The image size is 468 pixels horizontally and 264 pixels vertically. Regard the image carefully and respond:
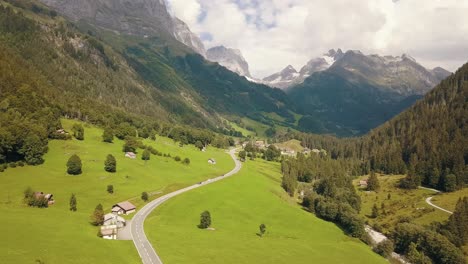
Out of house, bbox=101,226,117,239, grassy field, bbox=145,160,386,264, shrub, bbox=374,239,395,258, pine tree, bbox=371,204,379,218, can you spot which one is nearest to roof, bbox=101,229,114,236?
house, bbox=101,226,117,239

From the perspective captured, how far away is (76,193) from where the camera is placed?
11800 centimetres

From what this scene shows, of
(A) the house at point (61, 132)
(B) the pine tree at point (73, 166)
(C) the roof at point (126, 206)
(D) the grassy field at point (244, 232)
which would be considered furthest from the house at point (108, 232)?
(A) the house at point (61, 132)

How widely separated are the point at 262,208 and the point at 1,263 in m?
99.7

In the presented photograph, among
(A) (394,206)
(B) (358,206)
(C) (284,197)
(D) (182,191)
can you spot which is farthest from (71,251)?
(A) (394,206)

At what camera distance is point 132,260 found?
74.4 meters

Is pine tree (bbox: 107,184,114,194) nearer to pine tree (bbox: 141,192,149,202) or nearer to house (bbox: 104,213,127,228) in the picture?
pine tree (bbox: 141,192,149,202)

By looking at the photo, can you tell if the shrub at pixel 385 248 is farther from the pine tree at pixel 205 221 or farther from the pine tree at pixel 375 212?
the pine tree at pixel 205 221

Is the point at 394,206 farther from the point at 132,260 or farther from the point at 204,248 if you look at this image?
the point at 132,260

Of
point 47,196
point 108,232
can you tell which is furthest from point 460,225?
point 47,196

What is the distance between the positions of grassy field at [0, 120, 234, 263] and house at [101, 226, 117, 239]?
2346 millimetres

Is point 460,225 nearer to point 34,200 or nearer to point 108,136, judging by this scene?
point 34,200

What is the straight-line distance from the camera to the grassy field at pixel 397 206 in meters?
142

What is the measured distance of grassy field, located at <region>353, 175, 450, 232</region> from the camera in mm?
142000

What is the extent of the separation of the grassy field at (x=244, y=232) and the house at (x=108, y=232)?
8.86 metres
